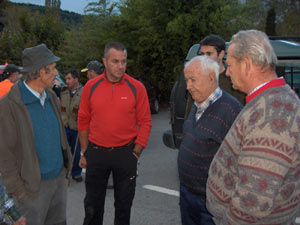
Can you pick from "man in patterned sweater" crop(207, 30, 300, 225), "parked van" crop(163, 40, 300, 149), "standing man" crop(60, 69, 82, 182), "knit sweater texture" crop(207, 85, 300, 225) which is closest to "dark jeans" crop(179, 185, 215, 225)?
"man in patterned sweater" crop(207, 30, 300, 225)

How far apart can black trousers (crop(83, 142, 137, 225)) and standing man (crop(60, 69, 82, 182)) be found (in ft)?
6.96

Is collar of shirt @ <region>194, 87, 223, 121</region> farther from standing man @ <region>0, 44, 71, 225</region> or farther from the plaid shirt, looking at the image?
the plaid shirt

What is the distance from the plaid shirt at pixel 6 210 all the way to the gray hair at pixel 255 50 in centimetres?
148

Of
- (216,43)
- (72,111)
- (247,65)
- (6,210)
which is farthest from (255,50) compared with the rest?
(72,111)

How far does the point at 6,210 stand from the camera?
1836mm

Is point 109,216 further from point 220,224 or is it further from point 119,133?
point 220,224

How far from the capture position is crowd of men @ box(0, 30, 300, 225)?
1.42 meters

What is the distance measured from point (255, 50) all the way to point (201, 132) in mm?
957

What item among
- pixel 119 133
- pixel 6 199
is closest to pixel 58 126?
pixel 119 133

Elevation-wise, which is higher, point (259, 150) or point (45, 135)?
point (259, 150)

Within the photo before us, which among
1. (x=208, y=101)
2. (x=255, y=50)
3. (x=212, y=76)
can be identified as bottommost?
(x=208, y=101)

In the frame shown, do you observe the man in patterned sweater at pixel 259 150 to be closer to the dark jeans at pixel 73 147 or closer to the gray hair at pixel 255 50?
the gray hair at pixel 255 50

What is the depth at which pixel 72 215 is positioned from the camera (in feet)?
13.8

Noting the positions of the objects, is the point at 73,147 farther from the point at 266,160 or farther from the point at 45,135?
the point at 266,160
